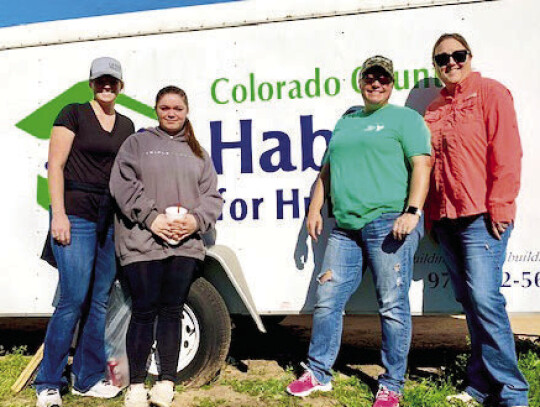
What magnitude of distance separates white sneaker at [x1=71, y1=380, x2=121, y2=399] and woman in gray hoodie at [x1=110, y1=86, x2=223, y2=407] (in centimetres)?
39

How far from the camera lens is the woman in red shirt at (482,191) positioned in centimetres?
296

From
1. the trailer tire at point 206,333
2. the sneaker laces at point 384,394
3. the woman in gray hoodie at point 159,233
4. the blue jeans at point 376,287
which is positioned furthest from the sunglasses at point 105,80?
the sneaker laces at point 384,394

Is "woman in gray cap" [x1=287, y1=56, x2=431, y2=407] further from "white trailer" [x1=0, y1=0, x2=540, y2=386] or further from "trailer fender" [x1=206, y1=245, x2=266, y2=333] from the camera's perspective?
"trailer fender" [x1=206, y1=245, x2=266, y2=333]

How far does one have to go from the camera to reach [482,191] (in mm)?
3014

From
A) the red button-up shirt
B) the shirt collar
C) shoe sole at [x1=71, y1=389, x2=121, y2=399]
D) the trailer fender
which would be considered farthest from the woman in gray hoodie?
the shirt collar

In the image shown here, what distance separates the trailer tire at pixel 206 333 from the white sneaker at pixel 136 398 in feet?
1.72

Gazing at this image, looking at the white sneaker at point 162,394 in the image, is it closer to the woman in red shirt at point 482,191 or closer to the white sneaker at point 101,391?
the white sneaker at point 101,391

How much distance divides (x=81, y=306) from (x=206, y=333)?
82 cm

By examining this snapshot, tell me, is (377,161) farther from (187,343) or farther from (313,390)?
(187,343)

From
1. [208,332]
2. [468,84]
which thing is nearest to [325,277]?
[208,332]

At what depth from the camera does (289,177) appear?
144 inches

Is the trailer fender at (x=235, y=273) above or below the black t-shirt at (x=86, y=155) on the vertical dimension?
below

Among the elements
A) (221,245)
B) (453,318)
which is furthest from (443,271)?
(453,318)

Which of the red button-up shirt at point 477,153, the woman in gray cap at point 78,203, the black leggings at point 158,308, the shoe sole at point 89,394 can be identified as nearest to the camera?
the red button-up shirt at point 477,153
